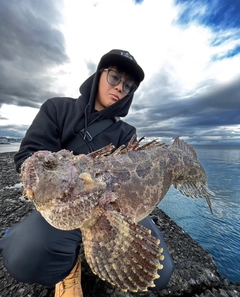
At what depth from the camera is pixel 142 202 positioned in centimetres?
252

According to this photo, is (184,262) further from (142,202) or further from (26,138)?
(26,138)

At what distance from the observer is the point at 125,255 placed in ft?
6.16

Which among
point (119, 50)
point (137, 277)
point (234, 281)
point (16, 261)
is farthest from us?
point (119, 50)

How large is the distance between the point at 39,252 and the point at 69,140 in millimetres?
1924

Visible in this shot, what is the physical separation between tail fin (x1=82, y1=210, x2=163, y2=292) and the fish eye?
842 millimetres

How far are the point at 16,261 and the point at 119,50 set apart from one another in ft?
13.9

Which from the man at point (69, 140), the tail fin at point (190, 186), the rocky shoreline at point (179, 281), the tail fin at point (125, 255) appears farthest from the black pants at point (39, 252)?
the tail fin at point (190, 186)

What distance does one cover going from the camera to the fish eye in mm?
1755

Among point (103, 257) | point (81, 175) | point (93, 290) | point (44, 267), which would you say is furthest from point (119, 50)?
point (93, 290)

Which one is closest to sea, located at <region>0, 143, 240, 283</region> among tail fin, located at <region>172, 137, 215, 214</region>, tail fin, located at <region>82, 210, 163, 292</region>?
tail fin, located at <region>172, 137, 215, 214</region>

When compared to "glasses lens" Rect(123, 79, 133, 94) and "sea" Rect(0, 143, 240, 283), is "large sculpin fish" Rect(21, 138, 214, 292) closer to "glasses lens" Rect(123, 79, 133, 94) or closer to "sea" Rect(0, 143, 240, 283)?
"glasses lens" Rect(123, 79, 133, 94)

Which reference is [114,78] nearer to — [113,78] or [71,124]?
[113,78]

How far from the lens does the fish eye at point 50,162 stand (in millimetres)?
1755

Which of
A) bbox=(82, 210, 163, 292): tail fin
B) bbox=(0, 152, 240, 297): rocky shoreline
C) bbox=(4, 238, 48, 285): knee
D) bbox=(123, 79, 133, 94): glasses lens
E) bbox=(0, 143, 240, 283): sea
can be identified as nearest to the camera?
bbox=(82, 210, 163, 292): tail fin
